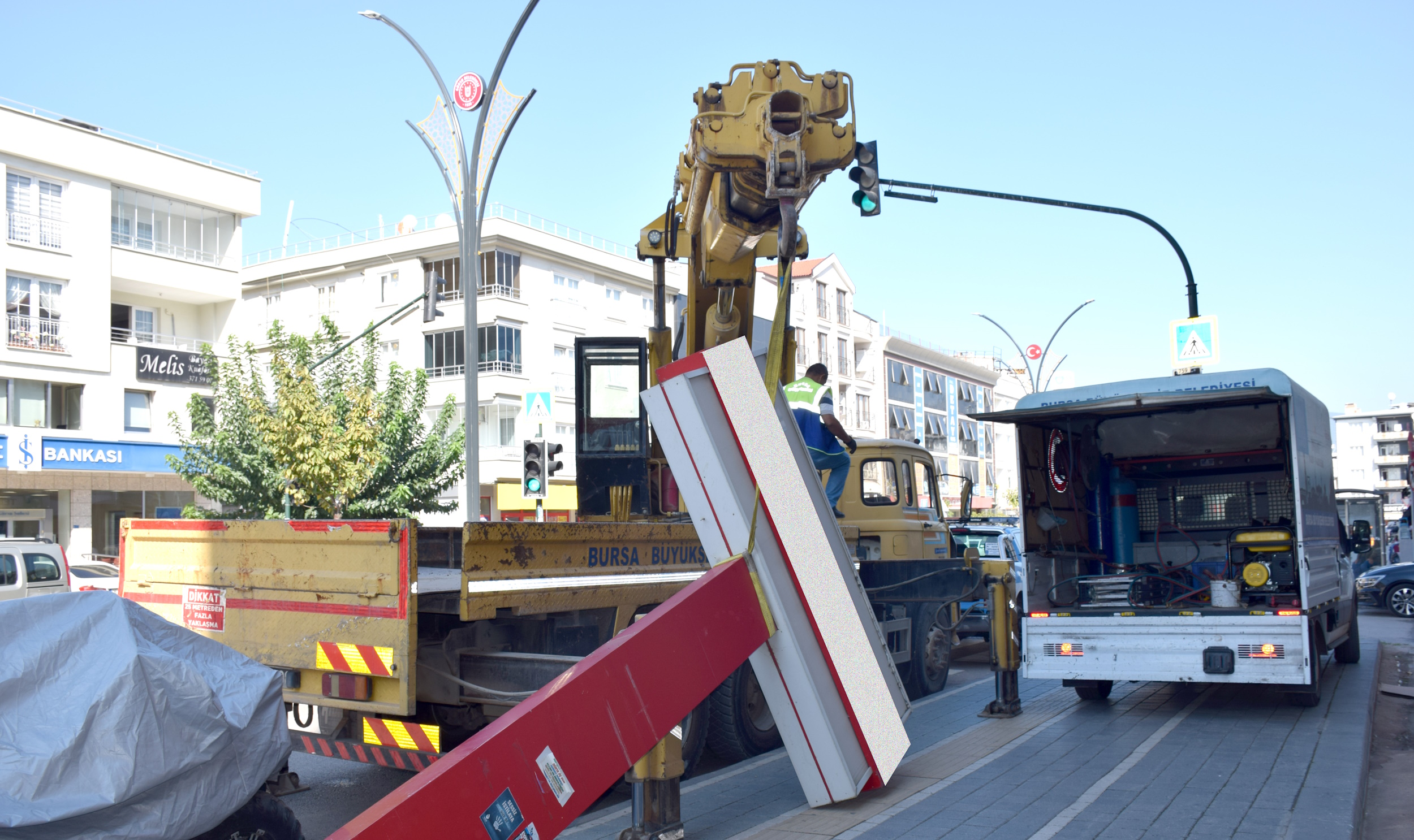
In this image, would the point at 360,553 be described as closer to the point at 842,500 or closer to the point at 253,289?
the point at 842,500

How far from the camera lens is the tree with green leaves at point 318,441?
1945 centimetres

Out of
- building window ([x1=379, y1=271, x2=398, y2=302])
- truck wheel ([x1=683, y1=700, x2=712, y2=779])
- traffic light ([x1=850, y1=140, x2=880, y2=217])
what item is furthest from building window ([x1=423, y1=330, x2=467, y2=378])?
truck wheel ([x1=683, y1=700, x2=712, y2=779])

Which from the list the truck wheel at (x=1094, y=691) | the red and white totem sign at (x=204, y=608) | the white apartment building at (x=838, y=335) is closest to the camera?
the red and white totem sign at (x=204, y=608)

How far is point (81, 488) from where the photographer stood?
26.6 meters

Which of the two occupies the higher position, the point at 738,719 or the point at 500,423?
the point at 500,423

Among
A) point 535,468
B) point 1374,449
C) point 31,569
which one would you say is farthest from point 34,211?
point 1374,449

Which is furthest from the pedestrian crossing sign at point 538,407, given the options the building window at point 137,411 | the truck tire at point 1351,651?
the building window at point 137,411

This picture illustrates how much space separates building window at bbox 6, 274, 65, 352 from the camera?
2603 cm

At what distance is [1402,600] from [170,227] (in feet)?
103

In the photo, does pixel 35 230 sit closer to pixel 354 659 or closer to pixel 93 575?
pixel 93 575

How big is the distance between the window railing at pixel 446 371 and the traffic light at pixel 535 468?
24.0 m

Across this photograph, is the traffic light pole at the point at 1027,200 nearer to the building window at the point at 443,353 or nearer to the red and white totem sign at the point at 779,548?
the red and white totem sign at the point at 779,548

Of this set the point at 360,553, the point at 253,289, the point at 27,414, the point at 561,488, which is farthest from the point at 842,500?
the point at 253,289

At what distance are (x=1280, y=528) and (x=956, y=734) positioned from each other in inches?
151
